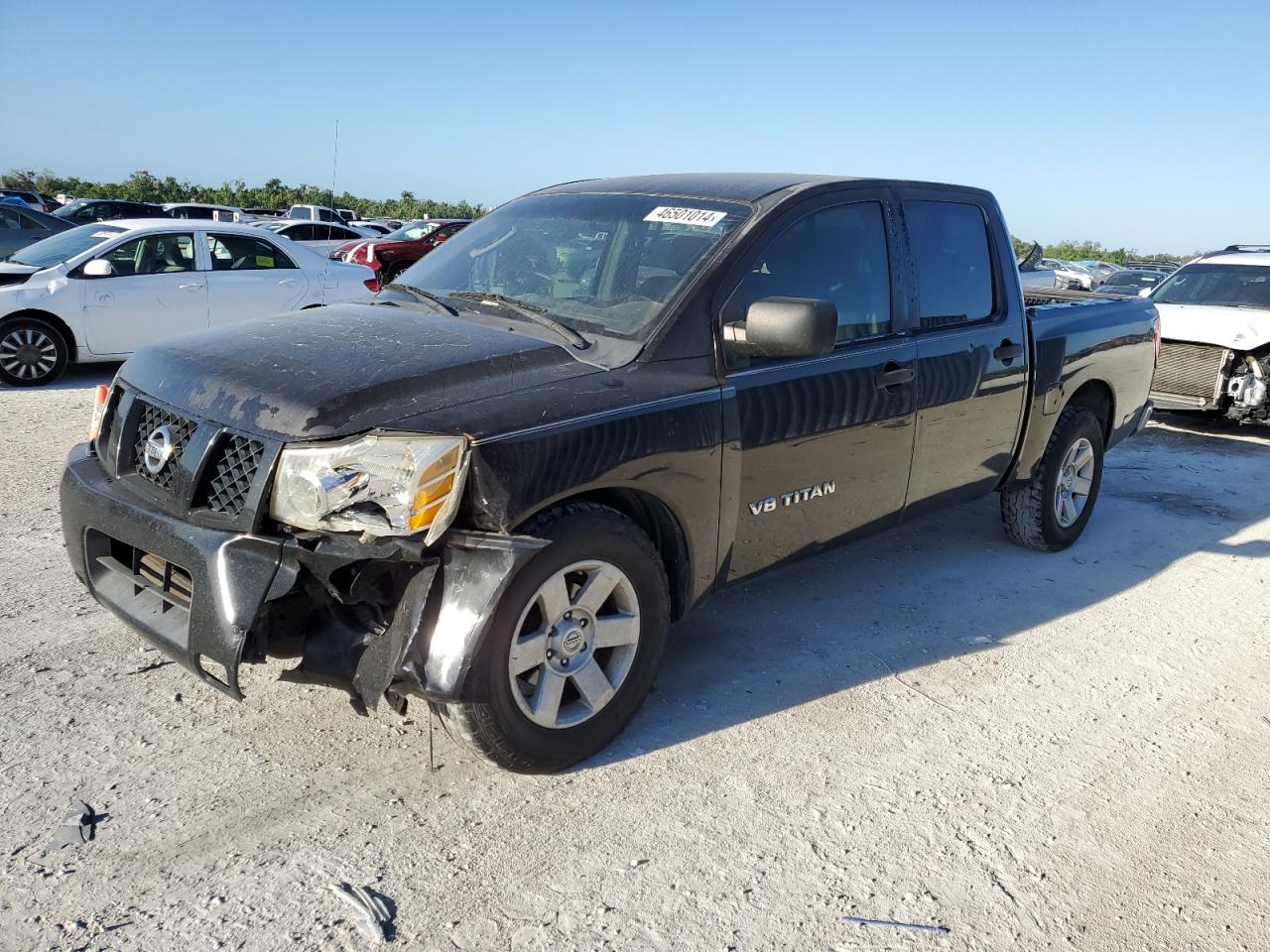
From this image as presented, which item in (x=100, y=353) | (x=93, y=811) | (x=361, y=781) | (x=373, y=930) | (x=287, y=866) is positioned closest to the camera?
(x=373, y=930)

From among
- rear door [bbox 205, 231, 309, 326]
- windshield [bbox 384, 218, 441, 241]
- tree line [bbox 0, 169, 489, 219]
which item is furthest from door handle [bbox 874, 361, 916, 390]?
tree line [bbox 0, 169, 489, 219]

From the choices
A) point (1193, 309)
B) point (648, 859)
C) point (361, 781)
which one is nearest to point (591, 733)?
point (648, 859)

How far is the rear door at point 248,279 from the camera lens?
388 inches

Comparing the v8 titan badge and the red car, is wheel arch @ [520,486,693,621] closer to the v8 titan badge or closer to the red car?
the v8 titan badge

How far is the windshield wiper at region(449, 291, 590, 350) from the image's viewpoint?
3.39 m

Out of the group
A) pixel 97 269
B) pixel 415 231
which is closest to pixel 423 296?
pixel 97 269

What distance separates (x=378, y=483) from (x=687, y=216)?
5.60ft

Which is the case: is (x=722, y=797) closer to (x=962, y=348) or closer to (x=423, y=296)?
(x=423, y=296)

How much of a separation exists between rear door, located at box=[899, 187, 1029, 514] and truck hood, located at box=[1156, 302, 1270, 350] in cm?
489

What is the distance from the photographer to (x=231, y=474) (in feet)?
9.35

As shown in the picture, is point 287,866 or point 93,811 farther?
point 93,811

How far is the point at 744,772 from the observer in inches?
126

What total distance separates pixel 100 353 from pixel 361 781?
25.5ft

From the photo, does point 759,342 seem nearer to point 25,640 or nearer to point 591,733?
point 591,733
